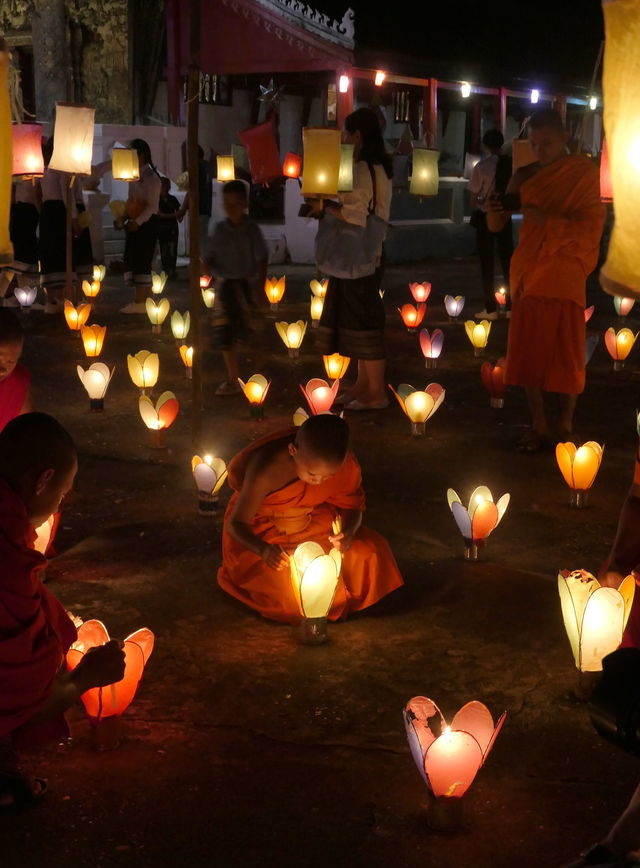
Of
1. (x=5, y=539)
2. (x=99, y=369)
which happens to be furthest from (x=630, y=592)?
(x=99, y=369)

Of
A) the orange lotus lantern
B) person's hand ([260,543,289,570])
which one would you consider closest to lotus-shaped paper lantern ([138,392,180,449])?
person's hand ([260,543,289,570])

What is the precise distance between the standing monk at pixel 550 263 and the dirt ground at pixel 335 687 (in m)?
0.48

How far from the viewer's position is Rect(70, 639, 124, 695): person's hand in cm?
269

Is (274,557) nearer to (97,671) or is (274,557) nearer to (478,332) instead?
(97,671)

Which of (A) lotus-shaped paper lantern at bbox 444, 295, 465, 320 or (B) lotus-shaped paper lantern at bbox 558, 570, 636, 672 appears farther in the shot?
(A) lotus-shaped paper lantern at bbox 444, 295, 465, 320

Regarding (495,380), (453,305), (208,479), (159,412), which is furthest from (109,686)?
(453,305)

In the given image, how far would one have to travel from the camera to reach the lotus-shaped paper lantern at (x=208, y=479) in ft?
16.3

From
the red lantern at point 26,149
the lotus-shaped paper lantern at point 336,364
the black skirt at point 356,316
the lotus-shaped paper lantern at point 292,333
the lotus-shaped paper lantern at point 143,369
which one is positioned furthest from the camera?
the lotus-shaped paper lantern at point 292,333

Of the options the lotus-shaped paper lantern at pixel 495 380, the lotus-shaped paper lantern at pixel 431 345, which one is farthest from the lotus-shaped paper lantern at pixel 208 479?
the lotus-shaped paper lantern at pixel 431 345

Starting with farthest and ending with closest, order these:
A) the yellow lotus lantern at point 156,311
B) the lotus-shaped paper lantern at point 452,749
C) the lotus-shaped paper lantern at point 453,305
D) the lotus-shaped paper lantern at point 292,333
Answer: the lotus-shaped paper lantern at point 453,305 < the yellow lotus lantern at point 156,311 < the lotus-shaped paper lantern at point 292,333 < the lotus-shaped paper lantern at point 452,749

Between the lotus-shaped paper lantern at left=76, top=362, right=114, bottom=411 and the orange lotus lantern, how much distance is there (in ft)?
13.0

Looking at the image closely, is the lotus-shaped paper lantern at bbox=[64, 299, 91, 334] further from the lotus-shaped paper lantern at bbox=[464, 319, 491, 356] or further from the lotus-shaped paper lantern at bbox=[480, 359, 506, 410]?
the lotus-shaped paper lantern at bbox=[480, 359, 506, 410]

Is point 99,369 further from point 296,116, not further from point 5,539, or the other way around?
point 296,116

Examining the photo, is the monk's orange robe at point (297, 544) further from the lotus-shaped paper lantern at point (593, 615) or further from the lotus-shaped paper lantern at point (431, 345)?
the lotus-shaped paper lantern at point (431, 345)
